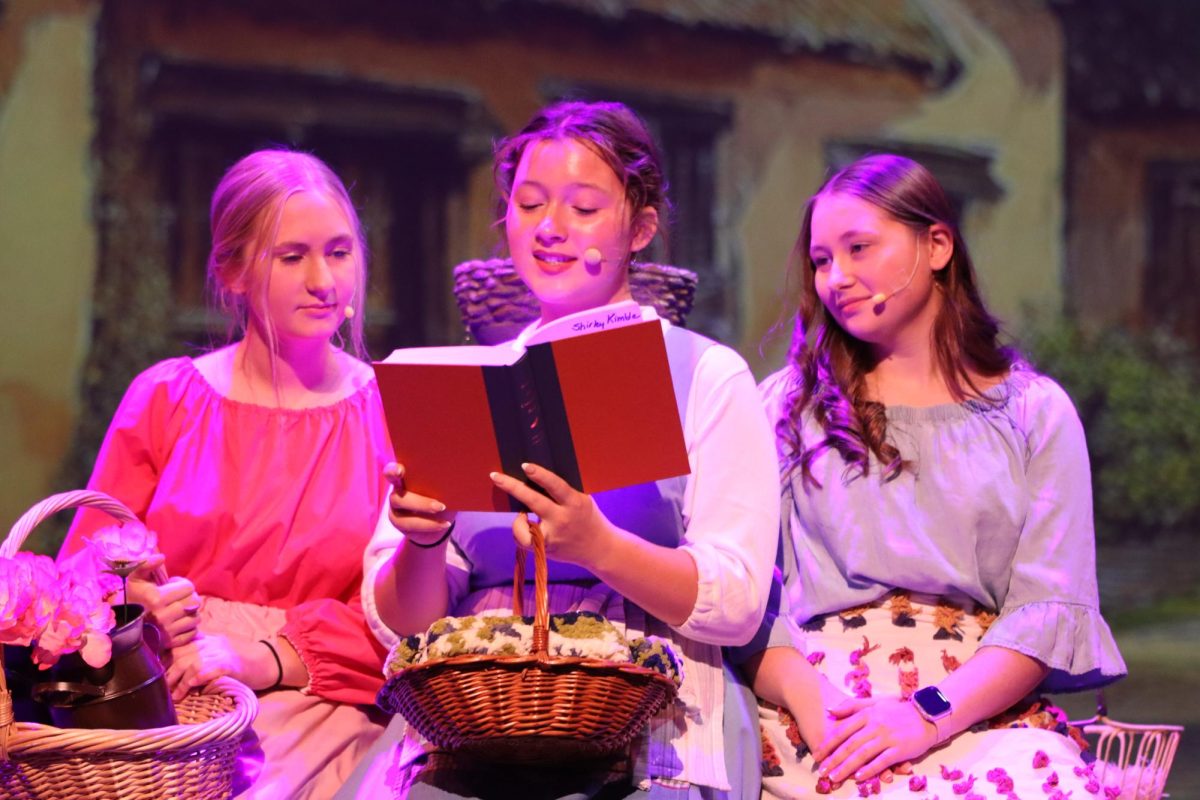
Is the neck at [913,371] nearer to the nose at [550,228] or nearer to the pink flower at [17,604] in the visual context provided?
the nose at [550,228]

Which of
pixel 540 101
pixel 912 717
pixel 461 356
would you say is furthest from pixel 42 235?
pixel 912 717

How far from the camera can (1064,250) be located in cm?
581

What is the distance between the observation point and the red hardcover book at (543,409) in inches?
69.1

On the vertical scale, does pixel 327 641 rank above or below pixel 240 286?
below

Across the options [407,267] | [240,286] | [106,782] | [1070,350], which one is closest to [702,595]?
[106,782]

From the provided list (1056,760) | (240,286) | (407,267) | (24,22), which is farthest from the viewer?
(407,267)

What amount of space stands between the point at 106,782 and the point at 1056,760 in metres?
1.48

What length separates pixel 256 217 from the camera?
8.38 feet

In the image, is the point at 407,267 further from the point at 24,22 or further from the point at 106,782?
the point at 106,782

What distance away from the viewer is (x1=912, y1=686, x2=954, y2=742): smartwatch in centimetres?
216

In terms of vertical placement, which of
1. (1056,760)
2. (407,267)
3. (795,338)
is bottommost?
(1056,760)

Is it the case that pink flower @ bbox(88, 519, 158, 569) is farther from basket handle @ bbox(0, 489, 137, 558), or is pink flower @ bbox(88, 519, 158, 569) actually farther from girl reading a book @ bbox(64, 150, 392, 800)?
girl reading a book @ bbox(64, 150, 392, 800)

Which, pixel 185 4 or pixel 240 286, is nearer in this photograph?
pixel 240 286

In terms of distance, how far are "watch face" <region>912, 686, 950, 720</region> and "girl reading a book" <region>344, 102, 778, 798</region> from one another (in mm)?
284
